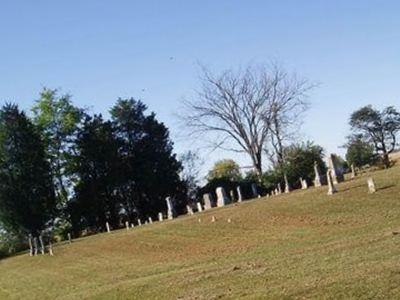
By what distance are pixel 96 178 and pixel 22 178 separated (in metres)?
12.2

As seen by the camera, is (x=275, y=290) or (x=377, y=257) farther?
(x=377, y=257)

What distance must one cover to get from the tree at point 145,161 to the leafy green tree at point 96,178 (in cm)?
158

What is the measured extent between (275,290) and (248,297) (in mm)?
578

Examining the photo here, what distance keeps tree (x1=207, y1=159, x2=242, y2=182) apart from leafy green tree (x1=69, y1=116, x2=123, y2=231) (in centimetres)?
1070

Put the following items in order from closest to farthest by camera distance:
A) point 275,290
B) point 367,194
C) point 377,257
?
point 275,290
point 377,257
point 367,194

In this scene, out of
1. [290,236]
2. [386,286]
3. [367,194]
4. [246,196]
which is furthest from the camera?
[246,196]

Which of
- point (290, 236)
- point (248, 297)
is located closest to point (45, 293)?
point (290, 236)

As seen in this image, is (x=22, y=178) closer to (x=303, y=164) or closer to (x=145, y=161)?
(x=145, y=161)

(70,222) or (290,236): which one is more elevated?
(70,222)

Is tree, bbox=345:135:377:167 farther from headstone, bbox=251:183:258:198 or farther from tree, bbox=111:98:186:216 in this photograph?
tree, bbox=111:98:186:216

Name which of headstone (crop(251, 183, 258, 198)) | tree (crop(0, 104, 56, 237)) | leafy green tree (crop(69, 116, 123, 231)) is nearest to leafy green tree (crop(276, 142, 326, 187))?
headstone (crop(251, 183, 258, 198))

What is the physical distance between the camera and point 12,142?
190ft

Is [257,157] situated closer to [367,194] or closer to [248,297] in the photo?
[367,194]

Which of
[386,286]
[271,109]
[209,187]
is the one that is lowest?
[386,286]
